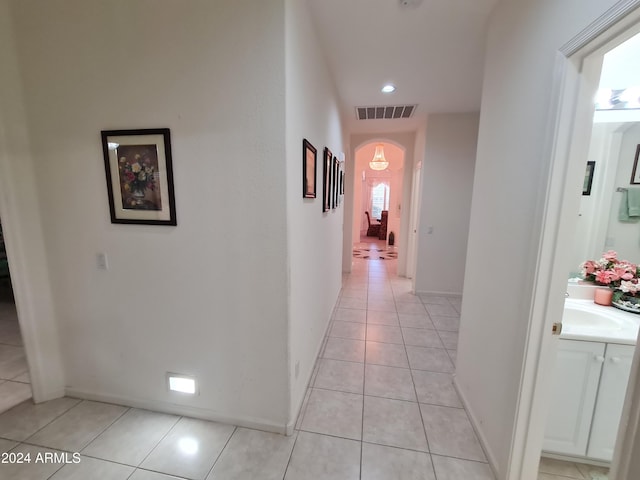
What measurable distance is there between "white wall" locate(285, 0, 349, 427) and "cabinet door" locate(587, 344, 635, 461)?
166cm

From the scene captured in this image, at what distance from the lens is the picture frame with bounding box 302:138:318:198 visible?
181cm

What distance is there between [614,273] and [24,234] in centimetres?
379

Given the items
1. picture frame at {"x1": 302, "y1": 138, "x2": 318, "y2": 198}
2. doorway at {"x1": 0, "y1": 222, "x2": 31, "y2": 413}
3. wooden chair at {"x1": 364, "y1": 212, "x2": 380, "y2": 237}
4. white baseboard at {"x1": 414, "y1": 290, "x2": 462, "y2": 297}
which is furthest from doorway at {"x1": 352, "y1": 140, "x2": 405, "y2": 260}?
doorway at {"x1": 0, "y1": 222, "x2": 31, "y2": 413}

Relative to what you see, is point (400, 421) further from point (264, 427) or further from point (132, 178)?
point (132, 178)

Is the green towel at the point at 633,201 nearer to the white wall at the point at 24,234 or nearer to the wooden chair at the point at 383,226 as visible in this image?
the white wall at the point at 24,234

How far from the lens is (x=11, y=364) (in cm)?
237

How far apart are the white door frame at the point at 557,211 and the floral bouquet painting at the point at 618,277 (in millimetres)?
883

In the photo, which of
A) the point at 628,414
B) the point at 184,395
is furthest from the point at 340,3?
the point at 184,395

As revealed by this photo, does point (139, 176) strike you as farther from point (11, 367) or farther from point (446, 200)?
point (446, 200)

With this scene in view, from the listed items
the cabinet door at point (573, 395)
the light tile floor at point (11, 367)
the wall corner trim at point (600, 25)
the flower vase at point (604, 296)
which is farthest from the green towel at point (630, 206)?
the light tile floor at point (11, 367)

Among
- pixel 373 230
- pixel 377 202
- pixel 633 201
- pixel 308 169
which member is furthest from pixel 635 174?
pixel 377 202

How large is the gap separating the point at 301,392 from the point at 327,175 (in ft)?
6.30

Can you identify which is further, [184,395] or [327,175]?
[327,175]

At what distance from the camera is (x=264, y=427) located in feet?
5.68
